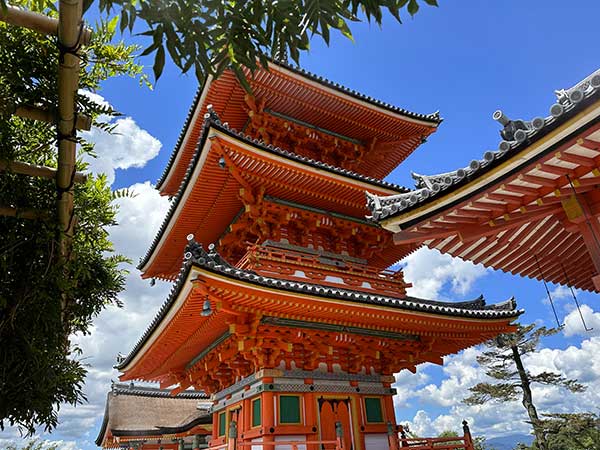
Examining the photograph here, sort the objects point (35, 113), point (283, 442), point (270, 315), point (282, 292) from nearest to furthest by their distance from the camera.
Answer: point (35, 113), point (283, 442), point (282, 292), point (270, 315)

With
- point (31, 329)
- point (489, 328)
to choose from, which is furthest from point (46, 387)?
point (489, 328)

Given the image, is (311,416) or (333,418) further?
(333,418)

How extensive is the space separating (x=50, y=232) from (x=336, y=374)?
274 inches

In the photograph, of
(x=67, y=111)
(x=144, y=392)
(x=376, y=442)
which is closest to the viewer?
(x=67, y=111)

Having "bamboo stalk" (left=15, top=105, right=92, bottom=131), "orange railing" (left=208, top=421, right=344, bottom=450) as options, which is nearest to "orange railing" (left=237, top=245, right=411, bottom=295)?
"orange railing" (left=208, top=421, right=344, bottom=450)

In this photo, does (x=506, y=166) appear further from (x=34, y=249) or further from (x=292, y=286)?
(x=34, y=249)

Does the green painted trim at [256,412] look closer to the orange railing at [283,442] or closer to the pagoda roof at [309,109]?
the orange railing at [283,442]

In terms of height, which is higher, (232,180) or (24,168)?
(232,180)

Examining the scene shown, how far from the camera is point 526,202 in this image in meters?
4.82

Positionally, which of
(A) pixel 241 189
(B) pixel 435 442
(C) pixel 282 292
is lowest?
(B) pixel 435 442

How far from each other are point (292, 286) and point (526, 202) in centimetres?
433

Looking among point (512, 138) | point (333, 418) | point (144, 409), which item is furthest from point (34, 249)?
point (144, 409)

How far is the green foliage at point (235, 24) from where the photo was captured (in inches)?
89.0

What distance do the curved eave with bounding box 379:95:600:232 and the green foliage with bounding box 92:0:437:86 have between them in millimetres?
2174
